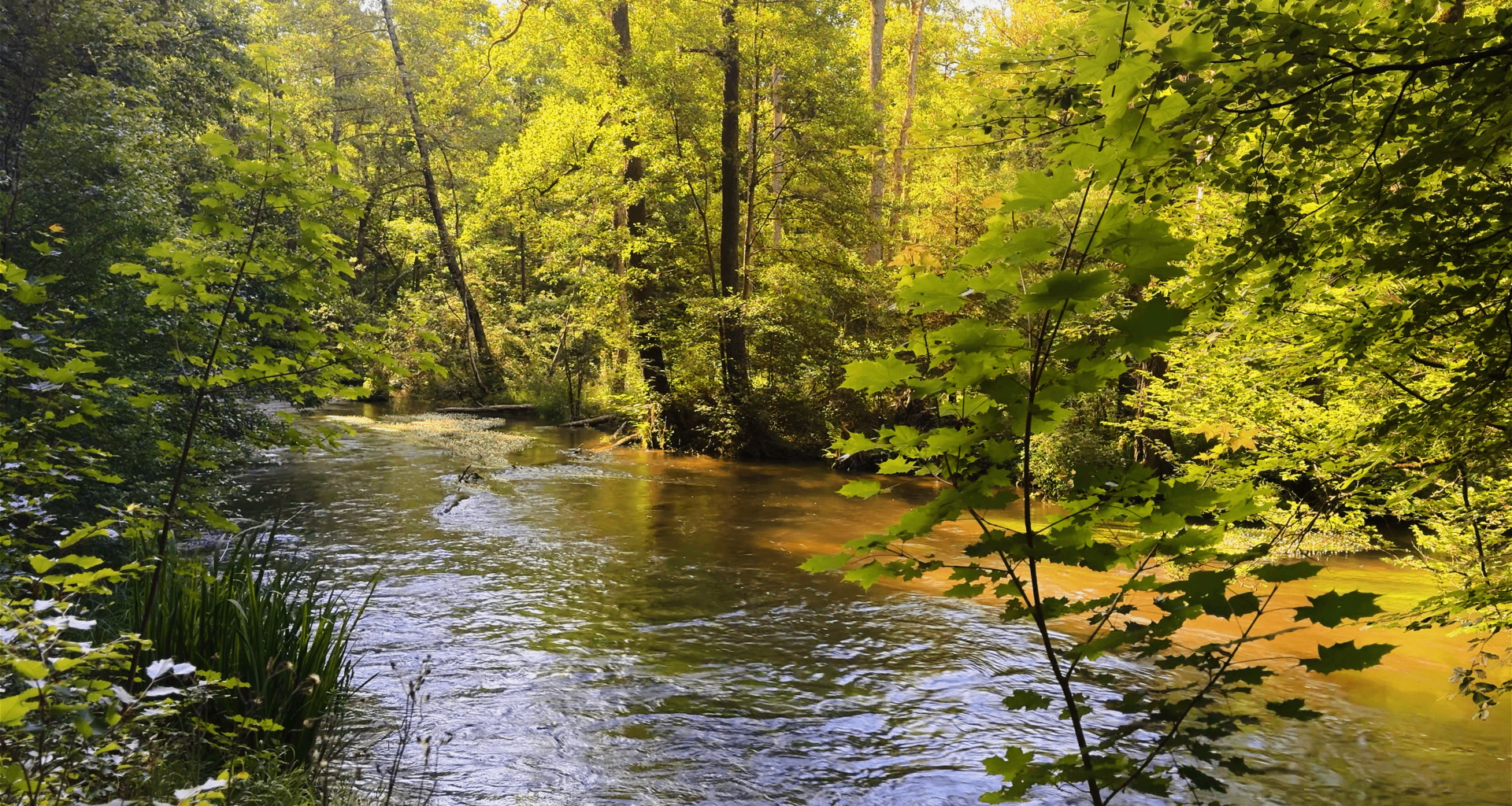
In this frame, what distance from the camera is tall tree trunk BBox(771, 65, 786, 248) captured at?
15371 mm

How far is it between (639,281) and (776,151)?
3974 millimetres

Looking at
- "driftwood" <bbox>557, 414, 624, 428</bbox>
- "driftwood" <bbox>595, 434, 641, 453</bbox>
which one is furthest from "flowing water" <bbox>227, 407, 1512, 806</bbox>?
"driftwood" <bbox>557, 414, 624, 428</bbox>

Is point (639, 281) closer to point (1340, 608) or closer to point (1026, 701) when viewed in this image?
point (1026, 701)

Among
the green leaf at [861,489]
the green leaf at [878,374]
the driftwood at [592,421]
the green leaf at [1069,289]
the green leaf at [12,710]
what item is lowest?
the driftwood at [592,421]

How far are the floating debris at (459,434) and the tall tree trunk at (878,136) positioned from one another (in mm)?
8182

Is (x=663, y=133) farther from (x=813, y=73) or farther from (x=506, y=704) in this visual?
(x=506, y=704)

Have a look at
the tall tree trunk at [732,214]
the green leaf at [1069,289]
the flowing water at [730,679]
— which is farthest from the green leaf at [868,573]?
the tall tree trunk at [732,214]

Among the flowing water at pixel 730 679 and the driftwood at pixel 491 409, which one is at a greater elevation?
the driftwood at pixel 491 409

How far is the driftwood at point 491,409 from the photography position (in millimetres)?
21891

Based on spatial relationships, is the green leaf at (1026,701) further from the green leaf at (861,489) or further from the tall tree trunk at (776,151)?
the tall tree trunk at (776,151)

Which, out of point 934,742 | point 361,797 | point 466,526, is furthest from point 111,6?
point 934,742

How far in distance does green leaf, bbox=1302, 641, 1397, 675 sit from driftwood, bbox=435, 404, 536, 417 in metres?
21.7

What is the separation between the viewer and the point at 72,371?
2928 millimetres

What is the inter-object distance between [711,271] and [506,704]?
11.8m
